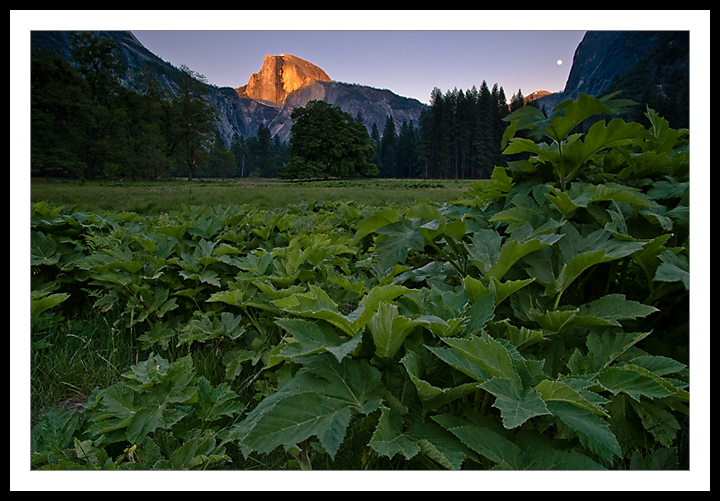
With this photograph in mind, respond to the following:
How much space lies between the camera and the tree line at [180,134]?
25.1 ft

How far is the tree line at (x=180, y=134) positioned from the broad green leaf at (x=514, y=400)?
9.11 feet

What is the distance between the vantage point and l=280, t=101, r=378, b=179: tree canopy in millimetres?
41562

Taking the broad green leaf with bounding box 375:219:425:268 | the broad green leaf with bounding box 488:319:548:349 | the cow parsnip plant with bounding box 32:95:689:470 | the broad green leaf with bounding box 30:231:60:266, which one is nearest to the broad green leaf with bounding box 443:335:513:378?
the cow parsnip plant with bounding box 32:95:689:470

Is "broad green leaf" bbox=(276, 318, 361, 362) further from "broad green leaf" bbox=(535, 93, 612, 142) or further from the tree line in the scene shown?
the tree line

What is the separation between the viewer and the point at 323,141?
1662 inches

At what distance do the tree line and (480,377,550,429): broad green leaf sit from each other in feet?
9.11

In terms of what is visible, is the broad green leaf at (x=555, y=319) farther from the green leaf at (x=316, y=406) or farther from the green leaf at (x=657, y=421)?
the green leaf at (x=316, y=406)

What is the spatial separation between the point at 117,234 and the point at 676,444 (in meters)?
3.24

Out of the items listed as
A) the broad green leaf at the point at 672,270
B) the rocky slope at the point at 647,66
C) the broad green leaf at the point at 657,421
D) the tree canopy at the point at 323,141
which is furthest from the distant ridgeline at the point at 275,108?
the tree canopy at the point at 323,141

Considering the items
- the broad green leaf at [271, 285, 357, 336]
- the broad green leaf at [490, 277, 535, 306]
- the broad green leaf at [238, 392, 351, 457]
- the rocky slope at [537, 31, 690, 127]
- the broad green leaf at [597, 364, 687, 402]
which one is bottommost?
the broad green leaf at [238, 392, 351, 457]

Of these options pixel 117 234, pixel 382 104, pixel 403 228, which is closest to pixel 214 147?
pixel 117 234

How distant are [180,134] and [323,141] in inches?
764

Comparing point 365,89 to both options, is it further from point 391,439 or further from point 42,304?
point 391,439

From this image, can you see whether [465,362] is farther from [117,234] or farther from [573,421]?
[117,234]
